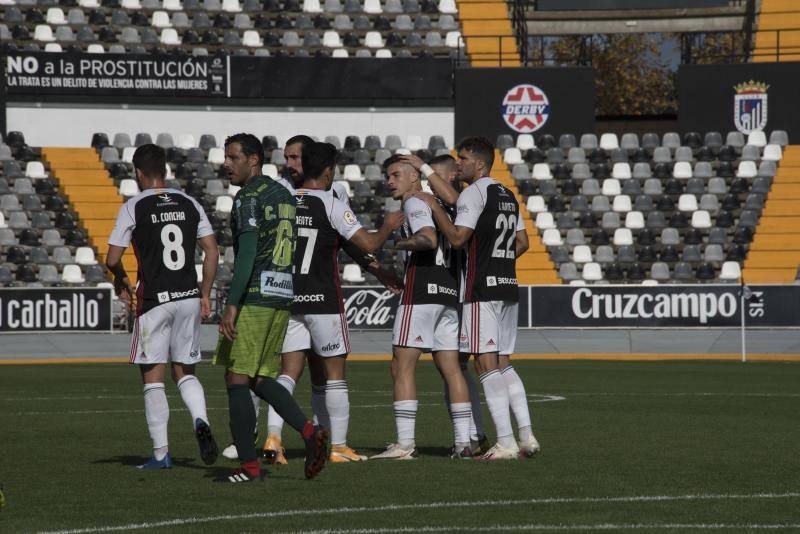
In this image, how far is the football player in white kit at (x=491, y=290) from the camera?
31.9ft

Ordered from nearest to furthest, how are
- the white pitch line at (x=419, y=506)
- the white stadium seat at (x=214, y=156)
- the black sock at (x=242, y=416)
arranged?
the white pitch line at (x=419, y=506) < the black sock at (x=242, y=416) < the white stadium seat at (x=214, y=156)

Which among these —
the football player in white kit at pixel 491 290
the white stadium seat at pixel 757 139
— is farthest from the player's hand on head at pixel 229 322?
the white stadium seat at pixel 757 139

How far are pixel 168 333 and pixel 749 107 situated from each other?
98.3 feet

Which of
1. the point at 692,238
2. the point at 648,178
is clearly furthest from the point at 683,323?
the point at 648,178

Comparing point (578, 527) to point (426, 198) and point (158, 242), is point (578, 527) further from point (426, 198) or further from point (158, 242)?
point (158, 242)

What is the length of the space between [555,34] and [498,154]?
909 cm

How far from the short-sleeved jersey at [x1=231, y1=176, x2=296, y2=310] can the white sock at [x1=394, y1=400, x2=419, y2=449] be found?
1.65 metres

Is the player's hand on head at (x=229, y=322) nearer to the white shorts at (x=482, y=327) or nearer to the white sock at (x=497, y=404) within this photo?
the white shorts at (x=482, y=327)

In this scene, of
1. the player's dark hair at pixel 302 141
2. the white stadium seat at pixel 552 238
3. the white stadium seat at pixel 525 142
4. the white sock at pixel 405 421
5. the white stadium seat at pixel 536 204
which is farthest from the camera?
the white stadium seat at pixel 525 142

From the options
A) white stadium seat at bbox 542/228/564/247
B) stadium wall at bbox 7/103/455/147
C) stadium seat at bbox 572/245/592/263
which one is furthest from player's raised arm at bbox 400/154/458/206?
stadium wall at bbox 7/103/455/147

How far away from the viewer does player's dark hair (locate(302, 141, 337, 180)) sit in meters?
9.31

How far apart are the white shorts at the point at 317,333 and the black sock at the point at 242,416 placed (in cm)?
121

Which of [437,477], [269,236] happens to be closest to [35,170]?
[269,236]

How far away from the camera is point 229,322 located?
26.5 feet
